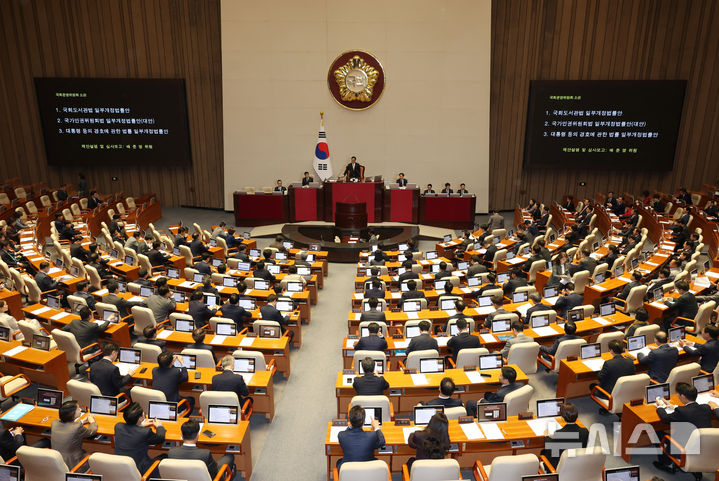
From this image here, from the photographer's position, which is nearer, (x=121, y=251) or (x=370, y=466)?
(x=370, y=466)

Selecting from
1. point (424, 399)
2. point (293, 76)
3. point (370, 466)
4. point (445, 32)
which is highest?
point (445, 32)

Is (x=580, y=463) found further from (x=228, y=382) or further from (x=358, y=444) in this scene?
(x=228, y=382)

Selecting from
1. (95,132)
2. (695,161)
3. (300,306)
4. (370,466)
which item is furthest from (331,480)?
(695,161)

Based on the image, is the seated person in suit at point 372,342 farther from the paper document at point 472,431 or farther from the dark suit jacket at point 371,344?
the paper document at point 472,431

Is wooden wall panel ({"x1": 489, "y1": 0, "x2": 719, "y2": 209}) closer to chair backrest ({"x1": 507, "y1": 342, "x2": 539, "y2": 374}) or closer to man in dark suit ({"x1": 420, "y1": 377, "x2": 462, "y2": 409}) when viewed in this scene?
chair backrest ({"x1": 507, "y1": 342, "x2": 539, "y2": 374})

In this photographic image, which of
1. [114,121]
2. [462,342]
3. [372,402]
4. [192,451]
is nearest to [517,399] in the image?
[462,342]

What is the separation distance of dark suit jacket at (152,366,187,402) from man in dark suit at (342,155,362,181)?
13.7m

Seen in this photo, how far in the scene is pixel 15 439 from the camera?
19.9 ft

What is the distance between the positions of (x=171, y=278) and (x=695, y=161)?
71.5 ft

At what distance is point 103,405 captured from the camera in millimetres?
6582

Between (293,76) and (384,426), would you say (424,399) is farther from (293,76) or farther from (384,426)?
(293,76)

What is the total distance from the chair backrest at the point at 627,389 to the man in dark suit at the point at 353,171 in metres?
14.2

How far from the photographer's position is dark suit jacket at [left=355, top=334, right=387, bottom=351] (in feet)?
26.7

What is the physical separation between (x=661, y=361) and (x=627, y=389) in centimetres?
110
